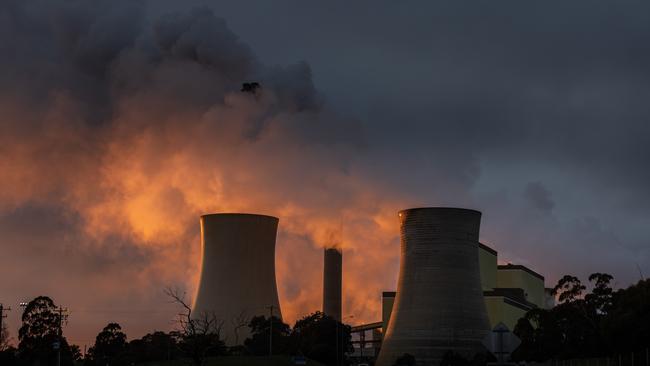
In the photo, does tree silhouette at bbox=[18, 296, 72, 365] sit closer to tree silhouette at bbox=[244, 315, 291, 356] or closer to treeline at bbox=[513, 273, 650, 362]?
tree silhouette at bbox=[244, 315, 291, 356]

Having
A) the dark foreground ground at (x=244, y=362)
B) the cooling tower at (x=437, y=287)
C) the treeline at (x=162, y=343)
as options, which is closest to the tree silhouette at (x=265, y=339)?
the treeline at (x=162, y=343)

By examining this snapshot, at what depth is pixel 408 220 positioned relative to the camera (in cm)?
6381

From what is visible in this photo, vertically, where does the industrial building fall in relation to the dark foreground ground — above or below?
above

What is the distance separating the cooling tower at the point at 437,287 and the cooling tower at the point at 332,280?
21.2 metres

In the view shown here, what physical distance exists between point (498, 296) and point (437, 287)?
31.4 m

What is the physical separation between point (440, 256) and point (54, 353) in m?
26.9

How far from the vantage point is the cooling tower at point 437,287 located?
6106cm

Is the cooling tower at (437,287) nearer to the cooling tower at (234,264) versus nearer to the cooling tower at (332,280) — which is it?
the cooling tower at (234,264)

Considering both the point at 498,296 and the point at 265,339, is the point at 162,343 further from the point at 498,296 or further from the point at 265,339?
the point at 498,296

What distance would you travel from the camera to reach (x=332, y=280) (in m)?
85.8

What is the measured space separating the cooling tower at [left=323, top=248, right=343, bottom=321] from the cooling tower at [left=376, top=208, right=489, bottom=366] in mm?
21217

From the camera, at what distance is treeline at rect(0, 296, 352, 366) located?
198ft

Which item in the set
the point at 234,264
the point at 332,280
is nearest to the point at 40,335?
the point at 234,264

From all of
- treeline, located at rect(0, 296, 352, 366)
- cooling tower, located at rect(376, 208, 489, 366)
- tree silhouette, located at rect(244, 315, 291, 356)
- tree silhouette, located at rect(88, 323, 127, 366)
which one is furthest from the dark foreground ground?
tree silhouette, located at rect(88, 323, 127, 366)
